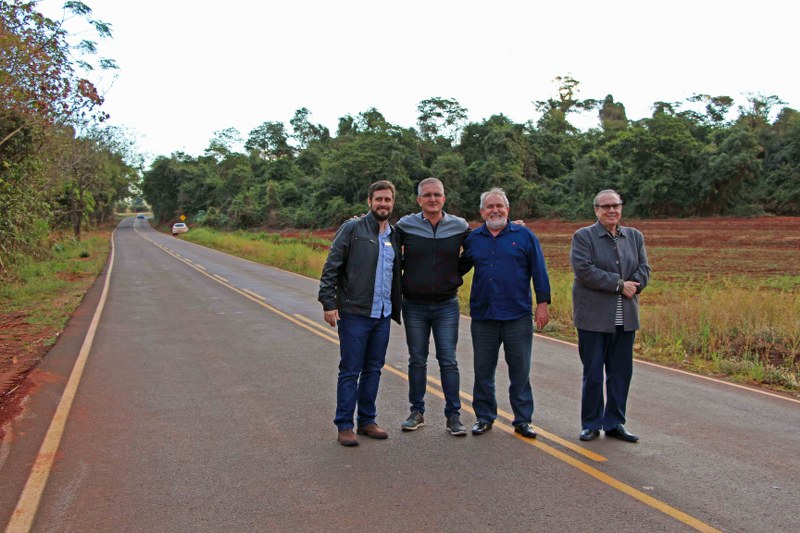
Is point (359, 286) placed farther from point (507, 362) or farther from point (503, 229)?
point (507, 362)

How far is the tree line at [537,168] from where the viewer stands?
54.6m

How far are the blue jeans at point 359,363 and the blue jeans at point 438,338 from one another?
23 centimetres

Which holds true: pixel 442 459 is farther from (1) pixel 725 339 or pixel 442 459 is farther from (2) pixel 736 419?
(1) pixel 725 339

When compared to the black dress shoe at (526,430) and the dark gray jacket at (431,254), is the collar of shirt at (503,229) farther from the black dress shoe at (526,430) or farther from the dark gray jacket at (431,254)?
the black dress shoe at (526,430)

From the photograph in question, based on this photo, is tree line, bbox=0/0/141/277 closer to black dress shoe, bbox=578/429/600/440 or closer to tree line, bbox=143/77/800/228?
black dress shoe, bbox=578/429/600/440

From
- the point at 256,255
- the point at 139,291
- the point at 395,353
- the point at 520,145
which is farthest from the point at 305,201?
the point at 395,353

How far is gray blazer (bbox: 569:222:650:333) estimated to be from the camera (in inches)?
214

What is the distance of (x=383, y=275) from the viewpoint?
18.1 ft

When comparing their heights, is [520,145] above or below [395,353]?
above

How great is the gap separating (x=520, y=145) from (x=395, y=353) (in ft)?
210

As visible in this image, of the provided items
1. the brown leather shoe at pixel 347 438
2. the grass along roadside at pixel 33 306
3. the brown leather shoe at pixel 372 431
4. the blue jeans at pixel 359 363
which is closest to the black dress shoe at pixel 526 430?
the brown leather shoe at pixel 372 431

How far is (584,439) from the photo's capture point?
18.0 feet

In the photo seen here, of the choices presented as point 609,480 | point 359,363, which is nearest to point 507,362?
point 359,363

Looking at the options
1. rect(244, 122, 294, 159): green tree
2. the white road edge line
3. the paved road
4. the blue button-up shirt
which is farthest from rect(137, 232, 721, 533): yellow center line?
rect(244, 122, 294, 159): green tree
